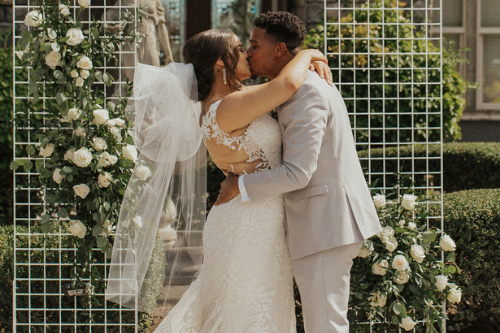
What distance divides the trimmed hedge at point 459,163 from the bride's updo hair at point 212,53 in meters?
3.97

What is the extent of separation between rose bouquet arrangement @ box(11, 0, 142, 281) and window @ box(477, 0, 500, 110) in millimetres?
6479

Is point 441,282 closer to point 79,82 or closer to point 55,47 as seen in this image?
point 79,82

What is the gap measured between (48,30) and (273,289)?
1854 millimetres

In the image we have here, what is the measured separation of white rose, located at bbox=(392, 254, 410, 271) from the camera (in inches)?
120

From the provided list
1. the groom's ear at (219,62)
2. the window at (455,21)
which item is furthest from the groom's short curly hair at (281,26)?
the window at (455,21)

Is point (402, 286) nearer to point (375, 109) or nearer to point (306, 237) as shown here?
point (306, 237)

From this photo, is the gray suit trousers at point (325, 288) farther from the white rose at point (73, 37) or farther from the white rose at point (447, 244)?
the white rose at point (73, 37)

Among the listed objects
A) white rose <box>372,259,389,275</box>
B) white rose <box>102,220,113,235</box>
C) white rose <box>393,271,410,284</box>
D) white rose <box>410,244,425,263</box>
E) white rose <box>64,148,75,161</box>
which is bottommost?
white rose <box>393,271,410,284</box>

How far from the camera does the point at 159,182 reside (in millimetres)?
2816

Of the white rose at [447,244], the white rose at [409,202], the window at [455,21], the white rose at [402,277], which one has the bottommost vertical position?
the white rose at [402,277]

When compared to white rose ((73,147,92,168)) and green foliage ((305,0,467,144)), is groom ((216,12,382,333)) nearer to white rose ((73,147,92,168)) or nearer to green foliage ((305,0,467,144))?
white rose ((73,147,92,168))

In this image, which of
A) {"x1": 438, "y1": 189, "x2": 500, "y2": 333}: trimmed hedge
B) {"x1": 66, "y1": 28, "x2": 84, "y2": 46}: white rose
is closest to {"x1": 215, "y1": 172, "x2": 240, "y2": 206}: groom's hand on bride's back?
{"x1": 66, "y1": 28, "x2": 84, "y2": 46}: white rose

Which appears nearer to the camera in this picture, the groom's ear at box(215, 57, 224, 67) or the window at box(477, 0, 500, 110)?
the groom's ear at box(215, 57, 224, 67)

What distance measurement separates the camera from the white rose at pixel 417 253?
3.11 meters
